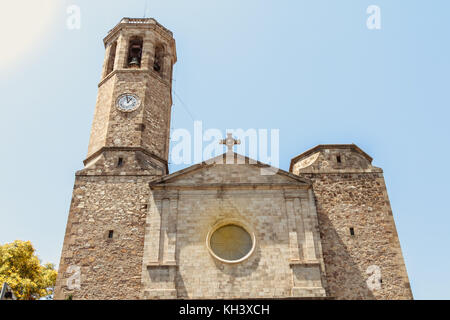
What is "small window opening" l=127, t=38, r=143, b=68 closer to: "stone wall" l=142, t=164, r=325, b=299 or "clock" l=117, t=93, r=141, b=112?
"clock" l=117, t=93, r=141, b=112

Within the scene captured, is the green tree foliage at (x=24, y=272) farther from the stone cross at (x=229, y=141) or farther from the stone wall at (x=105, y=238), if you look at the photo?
the stone cross at (x=229, y=141)

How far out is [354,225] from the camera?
15570 millimetres

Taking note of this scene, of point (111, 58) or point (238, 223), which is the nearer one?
point (238, 223)

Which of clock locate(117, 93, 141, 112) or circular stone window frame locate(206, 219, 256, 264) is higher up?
clock locate(117, 93, 141, 112)

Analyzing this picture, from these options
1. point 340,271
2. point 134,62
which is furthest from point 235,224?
point 134,62

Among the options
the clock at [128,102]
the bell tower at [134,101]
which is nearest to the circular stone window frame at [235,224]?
the bell tower at [134,101]

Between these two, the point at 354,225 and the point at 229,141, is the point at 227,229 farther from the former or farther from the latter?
the point at 354,225

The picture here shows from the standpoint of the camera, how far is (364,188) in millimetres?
16500

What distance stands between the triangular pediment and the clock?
4673mm

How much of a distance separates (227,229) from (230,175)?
86.0 inches

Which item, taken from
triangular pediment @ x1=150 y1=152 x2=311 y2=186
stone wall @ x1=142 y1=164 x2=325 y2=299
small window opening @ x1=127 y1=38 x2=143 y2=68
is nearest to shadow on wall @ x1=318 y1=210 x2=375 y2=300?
stone wall @ x1=142 y1=164 x2=325 y2=299

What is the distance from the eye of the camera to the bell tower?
688 inches
